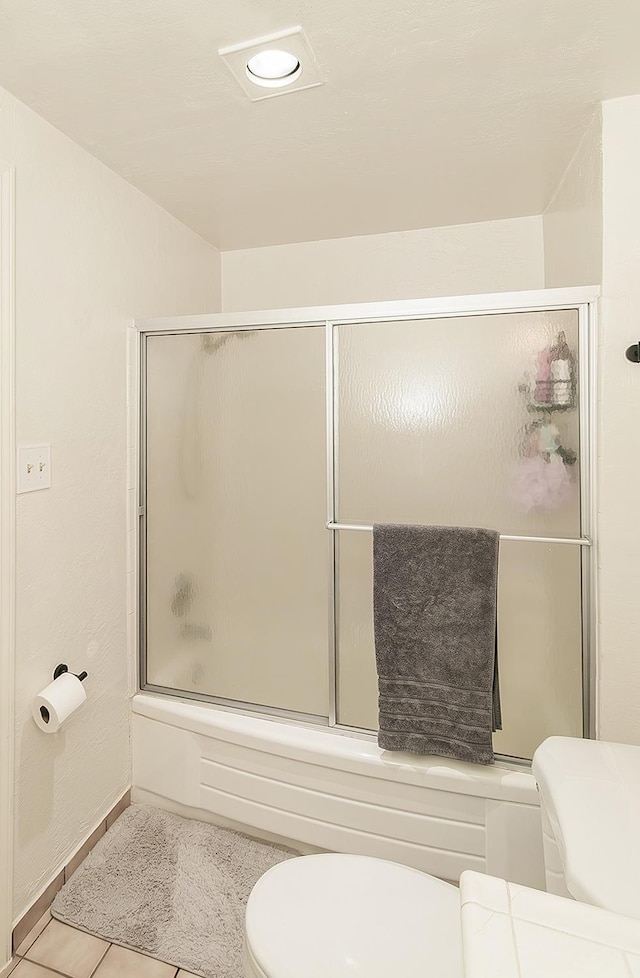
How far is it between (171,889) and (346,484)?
1312mm

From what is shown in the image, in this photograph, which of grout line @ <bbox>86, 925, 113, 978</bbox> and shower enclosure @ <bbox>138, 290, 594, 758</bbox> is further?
shower enclosure @ <bbox>138, 290, 594, 758</bbox>

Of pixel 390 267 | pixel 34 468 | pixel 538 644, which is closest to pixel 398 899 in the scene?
pixel 538 644

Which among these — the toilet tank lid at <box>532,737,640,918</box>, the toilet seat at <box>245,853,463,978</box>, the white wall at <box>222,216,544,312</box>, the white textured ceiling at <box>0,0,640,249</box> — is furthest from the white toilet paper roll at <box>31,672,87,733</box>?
the white wall at <box>222,216,544,312</box>

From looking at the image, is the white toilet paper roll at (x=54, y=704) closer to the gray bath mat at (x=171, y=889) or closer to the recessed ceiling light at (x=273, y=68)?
the gray bath mat at (x=171, y=889)

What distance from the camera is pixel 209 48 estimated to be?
122 centimetres

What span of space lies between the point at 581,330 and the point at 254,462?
1051 mm

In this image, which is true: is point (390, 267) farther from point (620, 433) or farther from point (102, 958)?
point (102, 958)

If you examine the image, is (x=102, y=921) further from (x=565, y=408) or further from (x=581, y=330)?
(x=581, y=330)

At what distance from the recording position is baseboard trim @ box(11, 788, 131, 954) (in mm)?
1473

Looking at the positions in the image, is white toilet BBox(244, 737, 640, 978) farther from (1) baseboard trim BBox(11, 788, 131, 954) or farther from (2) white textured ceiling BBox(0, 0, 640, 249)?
(2) white textured ceiling BBox(0, 0, 640, 249)

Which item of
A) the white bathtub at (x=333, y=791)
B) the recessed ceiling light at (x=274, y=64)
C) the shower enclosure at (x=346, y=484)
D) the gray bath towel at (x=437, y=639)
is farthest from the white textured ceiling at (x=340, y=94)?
the white bathtub at (x=333, y=791)

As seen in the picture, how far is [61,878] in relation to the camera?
1.62 m

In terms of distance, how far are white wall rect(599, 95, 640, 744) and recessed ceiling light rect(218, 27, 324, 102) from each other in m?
0.79

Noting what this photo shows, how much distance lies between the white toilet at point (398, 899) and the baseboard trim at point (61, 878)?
0.80m
